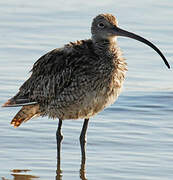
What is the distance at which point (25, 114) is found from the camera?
11758 mm

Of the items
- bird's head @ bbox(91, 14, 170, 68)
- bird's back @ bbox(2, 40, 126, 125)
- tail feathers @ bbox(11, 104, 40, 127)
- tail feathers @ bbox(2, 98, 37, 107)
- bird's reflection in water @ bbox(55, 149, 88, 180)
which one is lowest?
bird's reflection in water @ bbox(55, 149, 88, 180)

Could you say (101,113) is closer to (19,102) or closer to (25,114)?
(25,114)

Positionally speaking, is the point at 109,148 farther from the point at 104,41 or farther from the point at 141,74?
the point at 141,74

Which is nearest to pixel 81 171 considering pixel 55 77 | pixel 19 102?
pixel 55 77

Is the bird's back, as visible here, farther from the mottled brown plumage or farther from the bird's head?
the bird's head

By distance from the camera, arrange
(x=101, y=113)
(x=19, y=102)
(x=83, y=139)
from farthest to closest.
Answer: (x=101, y=113)
(x=19, y=102)
(x=83, y=139)

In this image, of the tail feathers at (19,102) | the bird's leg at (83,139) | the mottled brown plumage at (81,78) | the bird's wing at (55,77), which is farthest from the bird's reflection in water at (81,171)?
the tail feathers at (19,102)

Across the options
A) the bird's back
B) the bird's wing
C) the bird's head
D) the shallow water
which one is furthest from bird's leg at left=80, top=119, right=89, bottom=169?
the bird's head

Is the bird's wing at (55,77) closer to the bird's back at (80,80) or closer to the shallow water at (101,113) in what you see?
the bird's back at (80,80)

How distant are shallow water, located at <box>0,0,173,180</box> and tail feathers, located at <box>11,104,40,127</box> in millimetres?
209

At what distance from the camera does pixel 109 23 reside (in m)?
11.3

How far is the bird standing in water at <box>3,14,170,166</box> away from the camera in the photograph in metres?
11.0

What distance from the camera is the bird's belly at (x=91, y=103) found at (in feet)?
36.0

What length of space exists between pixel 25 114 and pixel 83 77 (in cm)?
114
